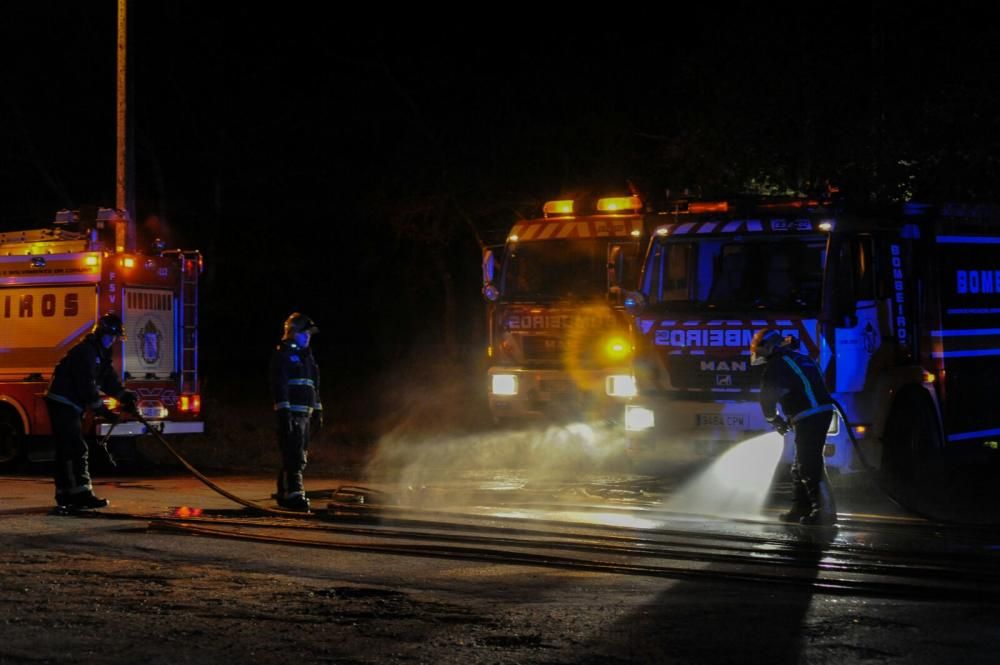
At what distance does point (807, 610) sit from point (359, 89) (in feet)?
73.3

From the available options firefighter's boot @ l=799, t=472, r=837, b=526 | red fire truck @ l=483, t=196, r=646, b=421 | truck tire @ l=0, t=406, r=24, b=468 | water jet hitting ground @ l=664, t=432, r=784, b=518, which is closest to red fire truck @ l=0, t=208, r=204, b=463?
truck tire @ l=0, t=406, r=24, b=468

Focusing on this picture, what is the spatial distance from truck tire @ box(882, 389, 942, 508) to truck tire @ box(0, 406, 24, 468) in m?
9.94

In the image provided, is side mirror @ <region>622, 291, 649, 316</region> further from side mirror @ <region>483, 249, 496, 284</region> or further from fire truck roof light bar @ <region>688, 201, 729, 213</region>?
side mirror @ <region>483, 249, 496, 284</region>

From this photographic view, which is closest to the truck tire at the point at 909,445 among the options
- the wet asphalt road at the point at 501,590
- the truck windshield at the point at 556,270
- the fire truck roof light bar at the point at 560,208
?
the wet asphalt road at the point at 501,590

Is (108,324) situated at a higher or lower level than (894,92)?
lower

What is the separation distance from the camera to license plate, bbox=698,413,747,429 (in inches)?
492

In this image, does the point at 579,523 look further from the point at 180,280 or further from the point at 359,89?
the point at 359,89

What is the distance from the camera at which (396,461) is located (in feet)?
60.7

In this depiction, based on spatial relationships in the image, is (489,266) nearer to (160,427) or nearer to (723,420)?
(160,427)

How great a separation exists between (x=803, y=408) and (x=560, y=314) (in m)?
5.94

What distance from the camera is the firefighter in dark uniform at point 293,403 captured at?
12.0m

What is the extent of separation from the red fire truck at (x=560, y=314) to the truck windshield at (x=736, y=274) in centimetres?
238

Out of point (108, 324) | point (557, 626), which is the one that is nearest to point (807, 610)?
point (557, 626)

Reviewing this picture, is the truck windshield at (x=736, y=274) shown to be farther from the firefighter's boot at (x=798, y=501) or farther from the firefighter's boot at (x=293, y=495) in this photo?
the firefighter's boot at (x=293, y=495)
